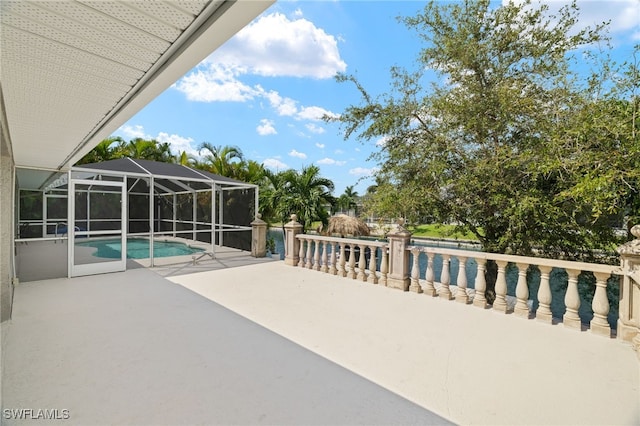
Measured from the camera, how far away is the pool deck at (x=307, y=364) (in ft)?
7.02

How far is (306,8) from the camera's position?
15.2 ft

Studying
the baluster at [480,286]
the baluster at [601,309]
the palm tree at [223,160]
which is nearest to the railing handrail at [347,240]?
the baluster at [480,286]

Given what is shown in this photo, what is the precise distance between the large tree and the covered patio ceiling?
4.26 m

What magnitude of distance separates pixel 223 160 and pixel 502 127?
11123 mm

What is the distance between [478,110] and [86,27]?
5305 mm

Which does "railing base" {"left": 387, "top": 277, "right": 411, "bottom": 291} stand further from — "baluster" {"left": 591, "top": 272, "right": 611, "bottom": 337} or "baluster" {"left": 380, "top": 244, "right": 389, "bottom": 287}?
"baluster" {"left": 591, "top": 272, "right": 611, "bottom": 337}

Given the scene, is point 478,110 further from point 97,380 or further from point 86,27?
point 97,380

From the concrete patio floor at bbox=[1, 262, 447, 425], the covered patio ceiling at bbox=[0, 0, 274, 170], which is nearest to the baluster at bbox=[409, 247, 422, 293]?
the concrete patio floor at bbox=[1, 262, 447, 425]

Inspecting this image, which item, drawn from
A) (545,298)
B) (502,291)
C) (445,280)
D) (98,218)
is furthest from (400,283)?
(98,218)

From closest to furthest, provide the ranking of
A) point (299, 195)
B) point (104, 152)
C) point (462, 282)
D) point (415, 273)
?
1. point (462, 282)
2. point (415, 273)
3. point (299, 195)
4. point (104, 152)

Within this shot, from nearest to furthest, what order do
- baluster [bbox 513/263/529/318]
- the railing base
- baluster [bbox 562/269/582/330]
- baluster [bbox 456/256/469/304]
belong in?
1. baluster [bbox 562/269/582/330]
2. baluster [bbox 513/263/529/318]
3. baluster [bbox 456/256/469/304]
4. the railing base

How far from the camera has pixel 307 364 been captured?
2764mm

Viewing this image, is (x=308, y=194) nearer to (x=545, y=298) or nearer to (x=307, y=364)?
(x=545, y=298)

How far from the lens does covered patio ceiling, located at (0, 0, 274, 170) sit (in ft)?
4.81
